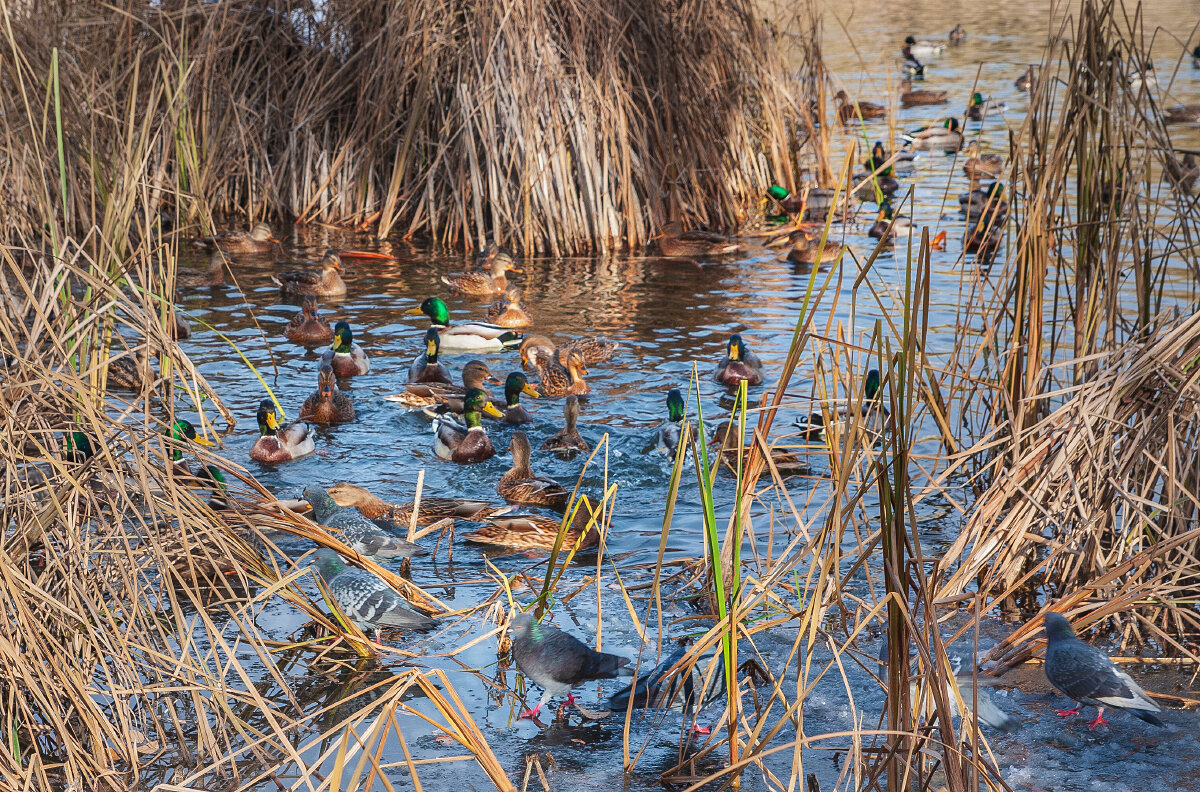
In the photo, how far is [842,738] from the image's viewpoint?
3916 millimetres

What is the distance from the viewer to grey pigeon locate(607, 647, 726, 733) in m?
3.69

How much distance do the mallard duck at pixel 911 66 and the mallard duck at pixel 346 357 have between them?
53.9 feet

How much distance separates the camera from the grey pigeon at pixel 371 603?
14.4ft

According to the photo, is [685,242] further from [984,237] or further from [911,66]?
[911,66]

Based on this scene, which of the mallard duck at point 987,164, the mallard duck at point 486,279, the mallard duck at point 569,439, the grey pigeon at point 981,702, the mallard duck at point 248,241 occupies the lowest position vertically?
the grey pigeon at point 981,702

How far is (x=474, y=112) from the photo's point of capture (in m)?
10.6

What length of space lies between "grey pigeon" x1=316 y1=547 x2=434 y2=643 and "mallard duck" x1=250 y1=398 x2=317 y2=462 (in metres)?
2.40

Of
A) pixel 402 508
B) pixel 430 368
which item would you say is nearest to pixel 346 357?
pixel 430 368

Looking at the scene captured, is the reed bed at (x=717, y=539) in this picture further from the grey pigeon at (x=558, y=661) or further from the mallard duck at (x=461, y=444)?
the mallard duck at (x=461, y=444)

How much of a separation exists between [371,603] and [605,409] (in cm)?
356

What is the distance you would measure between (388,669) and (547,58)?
7282mm

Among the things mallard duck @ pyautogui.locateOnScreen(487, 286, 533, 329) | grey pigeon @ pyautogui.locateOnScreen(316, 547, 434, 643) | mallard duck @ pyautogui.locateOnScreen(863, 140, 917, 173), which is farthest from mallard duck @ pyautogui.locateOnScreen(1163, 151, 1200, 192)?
mallard duck @ pyautogui.locateOnScreen(863, 140, 917, 173)

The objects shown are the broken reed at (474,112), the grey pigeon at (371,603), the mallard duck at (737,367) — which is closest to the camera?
the grey pigeon at (371,603)

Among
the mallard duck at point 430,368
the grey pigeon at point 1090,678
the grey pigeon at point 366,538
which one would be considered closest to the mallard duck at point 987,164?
the mallard duck at point 430,368
